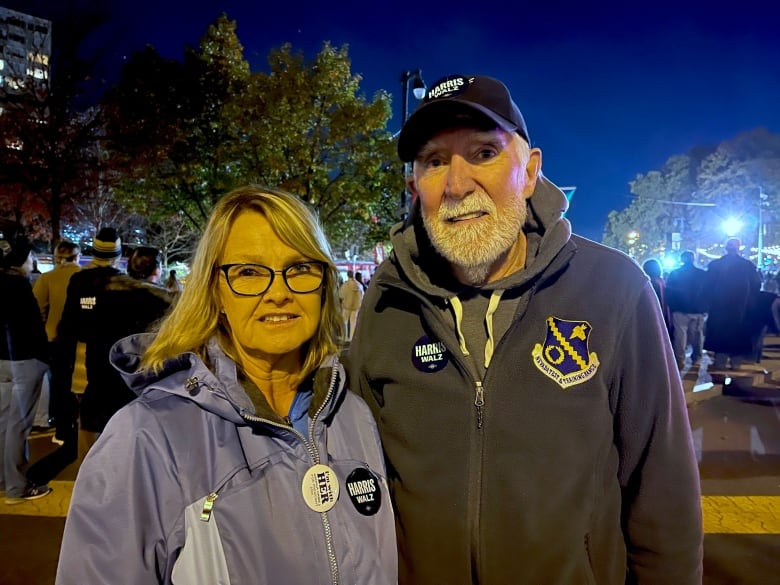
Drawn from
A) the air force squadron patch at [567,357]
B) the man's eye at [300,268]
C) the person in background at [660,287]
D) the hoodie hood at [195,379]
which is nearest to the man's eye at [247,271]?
the man's eye at [300,268]

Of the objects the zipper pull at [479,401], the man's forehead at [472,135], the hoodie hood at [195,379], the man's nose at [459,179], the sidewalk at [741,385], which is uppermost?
the man's forehead at [472,135]

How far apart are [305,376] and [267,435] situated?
1.24 ft

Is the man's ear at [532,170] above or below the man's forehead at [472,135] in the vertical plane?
below

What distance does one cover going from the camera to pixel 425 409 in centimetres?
199

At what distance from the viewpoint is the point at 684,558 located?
1.99m

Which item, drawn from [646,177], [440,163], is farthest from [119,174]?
[646,177]

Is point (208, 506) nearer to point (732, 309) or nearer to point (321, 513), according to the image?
point (321, 513)

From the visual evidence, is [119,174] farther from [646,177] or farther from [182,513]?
[646,177]

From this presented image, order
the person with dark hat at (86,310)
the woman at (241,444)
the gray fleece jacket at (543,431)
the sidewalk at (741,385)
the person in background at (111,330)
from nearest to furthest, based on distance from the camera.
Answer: the woman at (241,444), the gray fleece jacket at (543,431), the person in background at (111,330), the person with dark hat at (86,310), the sidewalk at (741,385)

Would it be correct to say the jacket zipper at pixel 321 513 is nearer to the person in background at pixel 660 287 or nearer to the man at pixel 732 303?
the person in background at pixel 660 287

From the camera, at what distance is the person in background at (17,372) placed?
495 centimetres

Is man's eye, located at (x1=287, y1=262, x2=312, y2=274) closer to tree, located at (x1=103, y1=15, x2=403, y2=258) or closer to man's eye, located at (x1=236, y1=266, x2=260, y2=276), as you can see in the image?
man's eye, located at (x1=236, y1=266, x2=260, y2=276)

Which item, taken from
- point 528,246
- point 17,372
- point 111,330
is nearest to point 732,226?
point 111,330

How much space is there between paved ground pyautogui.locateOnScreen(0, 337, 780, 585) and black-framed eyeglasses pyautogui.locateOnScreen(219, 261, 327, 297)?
3386mm
